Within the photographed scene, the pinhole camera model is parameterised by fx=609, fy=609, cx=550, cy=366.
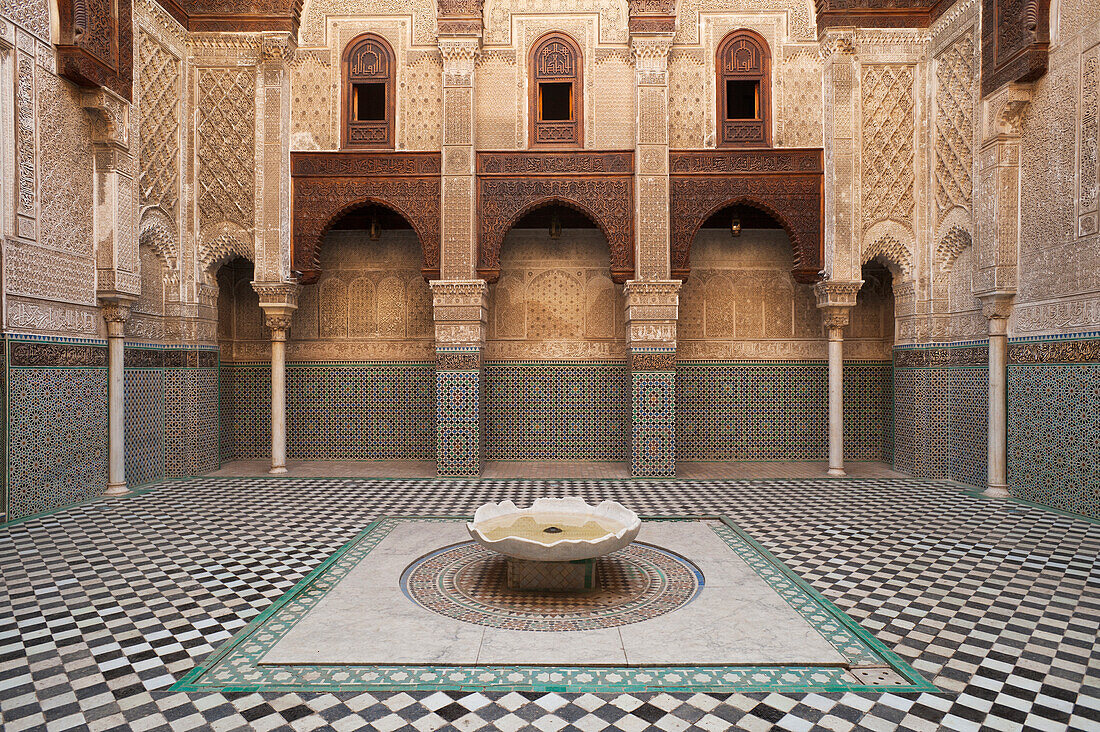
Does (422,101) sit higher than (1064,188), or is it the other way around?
(422,101)

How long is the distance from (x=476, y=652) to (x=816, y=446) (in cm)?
661

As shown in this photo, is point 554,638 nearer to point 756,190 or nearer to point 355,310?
point 756,190

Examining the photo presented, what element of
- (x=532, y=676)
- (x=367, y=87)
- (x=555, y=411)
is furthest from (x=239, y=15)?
(x=532, y=676)

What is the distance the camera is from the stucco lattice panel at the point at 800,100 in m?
7.16

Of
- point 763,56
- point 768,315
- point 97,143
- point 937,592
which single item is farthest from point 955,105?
point 97,143

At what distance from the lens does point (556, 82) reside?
7254mm

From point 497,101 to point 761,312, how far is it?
4255mm

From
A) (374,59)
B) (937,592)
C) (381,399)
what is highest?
(374,59)

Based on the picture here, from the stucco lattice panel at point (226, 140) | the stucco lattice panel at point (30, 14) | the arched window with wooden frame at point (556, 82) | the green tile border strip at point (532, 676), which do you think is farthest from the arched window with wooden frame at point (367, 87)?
the green tile border strip at point (532, 676)

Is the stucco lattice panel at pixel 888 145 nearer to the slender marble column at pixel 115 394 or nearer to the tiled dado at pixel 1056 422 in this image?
the tiled dado at pixel 1056 422

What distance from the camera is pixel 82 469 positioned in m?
5.46

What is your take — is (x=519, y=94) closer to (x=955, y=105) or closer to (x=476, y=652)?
(x=955, y=105)

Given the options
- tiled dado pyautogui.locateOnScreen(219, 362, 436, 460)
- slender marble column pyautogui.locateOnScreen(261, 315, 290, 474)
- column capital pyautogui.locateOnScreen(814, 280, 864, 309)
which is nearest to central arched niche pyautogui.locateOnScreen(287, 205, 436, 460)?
tiled dado pyautogui.locateOnScreen(219, 362, 436, 460)

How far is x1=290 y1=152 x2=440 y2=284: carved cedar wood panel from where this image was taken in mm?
7043
